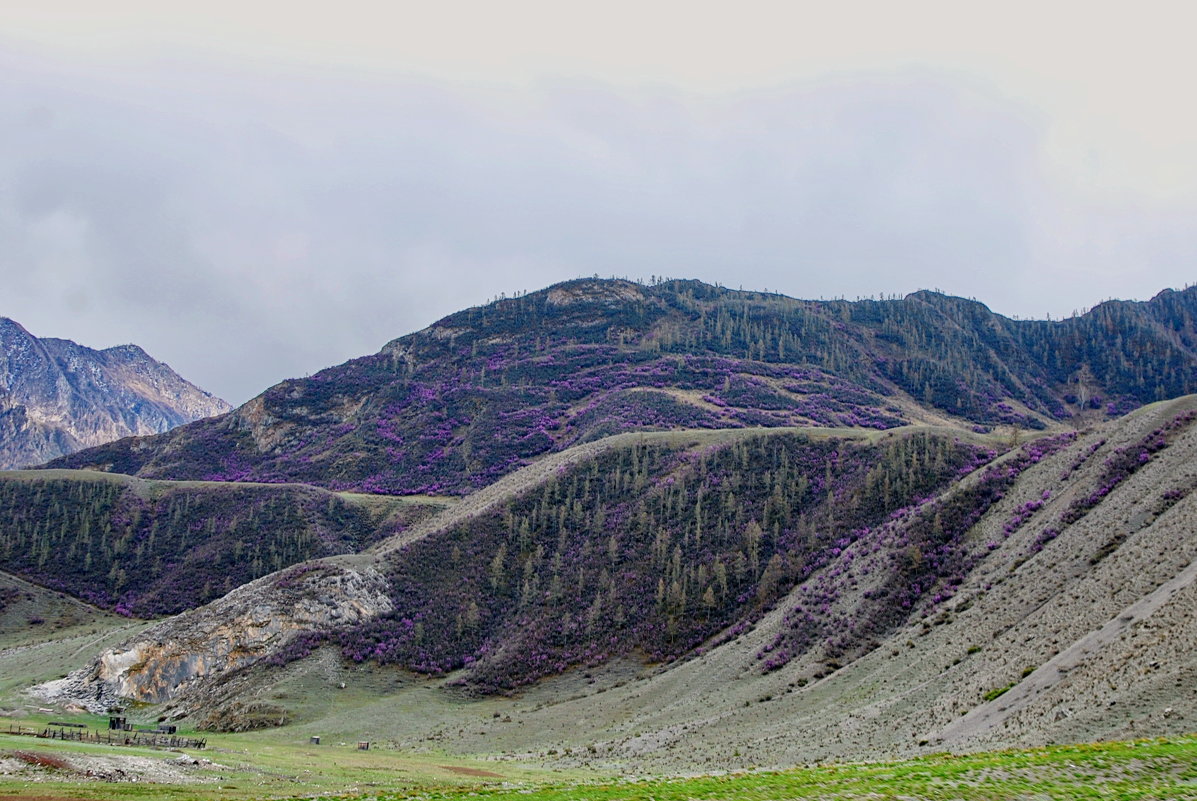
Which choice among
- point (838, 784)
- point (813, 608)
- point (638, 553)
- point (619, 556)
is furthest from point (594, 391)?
point (838, 784)

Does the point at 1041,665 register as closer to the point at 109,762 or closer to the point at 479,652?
the point at 109,762

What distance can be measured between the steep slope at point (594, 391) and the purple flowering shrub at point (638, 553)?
1594 inches

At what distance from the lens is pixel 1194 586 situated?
33.6 m

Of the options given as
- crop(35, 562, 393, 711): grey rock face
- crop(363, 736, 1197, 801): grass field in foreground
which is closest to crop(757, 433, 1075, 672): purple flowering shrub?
crop(363, 736, 1197, 801): grass field in foreground

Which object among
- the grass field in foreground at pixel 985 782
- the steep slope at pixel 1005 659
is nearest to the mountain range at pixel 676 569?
the steep slope at pixel 1005 659

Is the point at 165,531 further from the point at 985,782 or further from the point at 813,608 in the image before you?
the point at 985,782

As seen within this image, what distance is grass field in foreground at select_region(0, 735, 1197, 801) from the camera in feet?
63.3

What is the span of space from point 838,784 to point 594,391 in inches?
5335

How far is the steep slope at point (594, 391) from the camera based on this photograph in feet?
454

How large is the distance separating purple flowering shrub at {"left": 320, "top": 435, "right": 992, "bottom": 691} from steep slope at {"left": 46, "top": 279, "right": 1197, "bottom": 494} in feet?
133

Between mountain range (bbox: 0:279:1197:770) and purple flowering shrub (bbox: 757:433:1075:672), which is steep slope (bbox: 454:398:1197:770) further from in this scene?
purple flowering shrub (bbox: 757:433:1075:672)

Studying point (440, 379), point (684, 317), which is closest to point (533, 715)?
point (440, 379)

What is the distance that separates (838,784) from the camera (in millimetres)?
21234

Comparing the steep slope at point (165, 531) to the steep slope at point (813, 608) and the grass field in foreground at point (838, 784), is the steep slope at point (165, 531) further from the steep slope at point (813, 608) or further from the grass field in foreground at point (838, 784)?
the grass field in foreground at point (838, 784)
